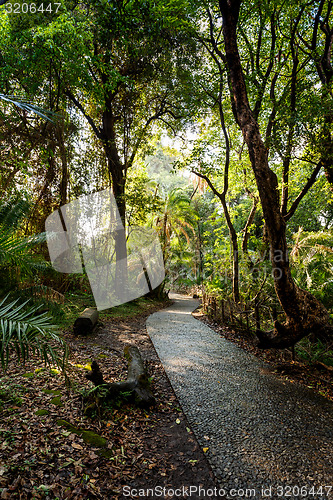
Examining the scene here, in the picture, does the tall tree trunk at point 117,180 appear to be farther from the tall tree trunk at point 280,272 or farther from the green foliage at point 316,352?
the green foliage at point 316,352

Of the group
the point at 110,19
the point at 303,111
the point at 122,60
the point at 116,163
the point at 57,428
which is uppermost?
the point at 122,60

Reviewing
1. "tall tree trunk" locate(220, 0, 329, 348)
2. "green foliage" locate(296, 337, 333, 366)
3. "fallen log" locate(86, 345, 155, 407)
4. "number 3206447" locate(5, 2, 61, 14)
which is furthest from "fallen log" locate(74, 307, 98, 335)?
"number 3206447" locate(5, 2, 61, 14)

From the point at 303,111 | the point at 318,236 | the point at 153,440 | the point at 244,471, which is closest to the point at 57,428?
the point at 153,440

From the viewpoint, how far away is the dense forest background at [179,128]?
13.8 feet

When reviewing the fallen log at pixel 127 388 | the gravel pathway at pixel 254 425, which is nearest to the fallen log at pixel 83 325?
the gravel pathway at pixel 254 425

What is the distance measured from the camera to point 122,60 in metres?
9.91

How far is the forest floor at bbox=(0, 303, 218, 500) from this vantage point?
6.42 ft

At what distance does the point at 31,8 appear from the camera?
6176mm

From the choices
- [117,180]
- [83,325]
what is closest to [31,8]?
[117,180]

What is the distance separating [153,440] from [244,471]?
89cm

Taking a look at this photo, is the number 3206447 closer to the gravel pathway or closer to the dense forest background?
the dense forest background

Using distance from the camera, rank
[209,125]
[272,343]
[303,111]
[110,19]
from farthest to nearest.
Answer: [209,125], [110,19], [303,111], [272,343]

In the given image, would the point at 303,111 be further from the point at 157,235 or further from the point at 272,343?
the point at 157,235

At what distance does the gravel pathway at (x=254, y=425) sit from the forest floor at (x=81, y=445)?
0.20 metres
